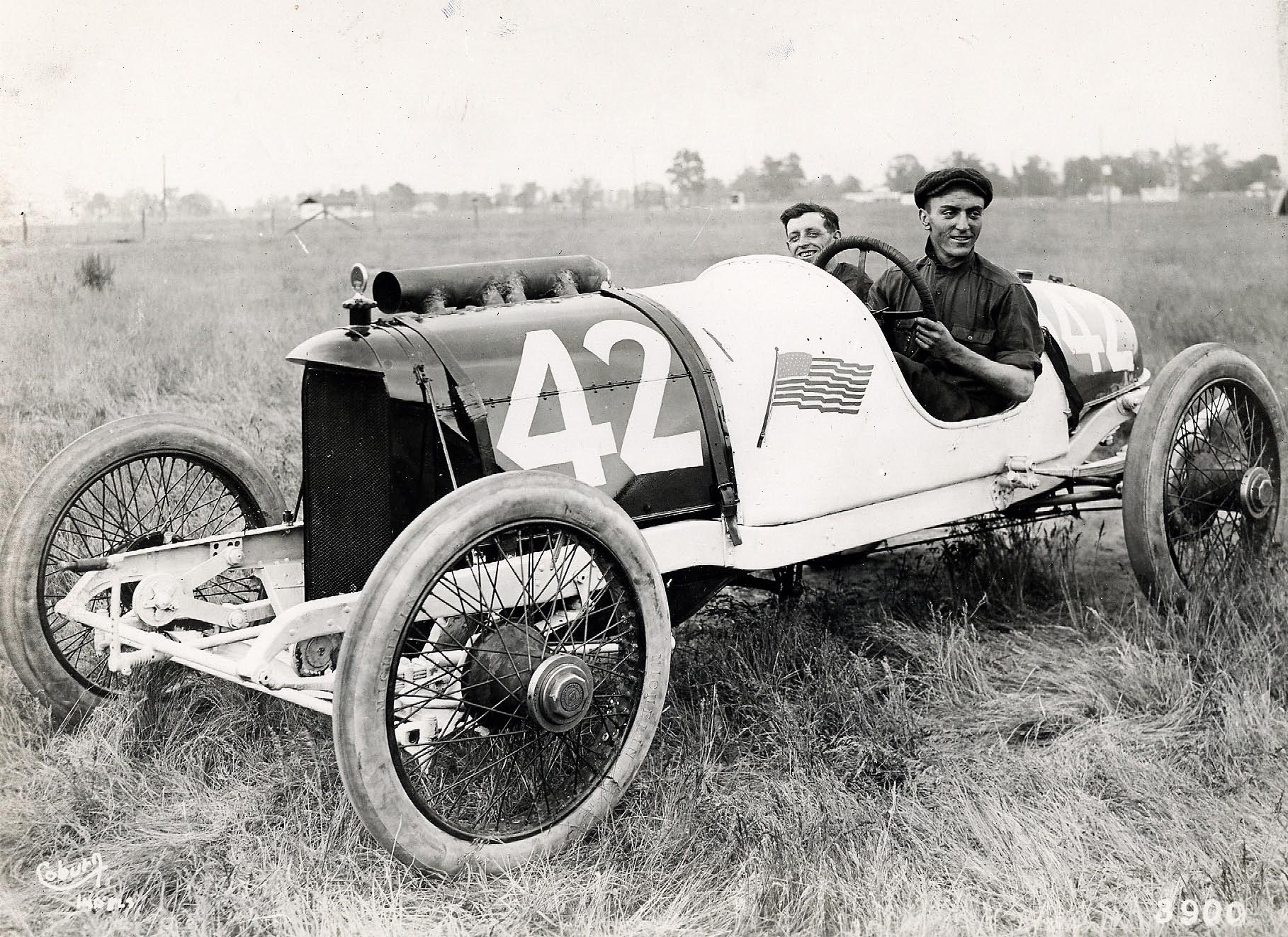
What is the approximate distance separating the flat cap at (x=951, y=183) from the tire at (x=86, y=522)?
9.66ft

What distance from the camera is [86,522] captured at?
13.4 ft

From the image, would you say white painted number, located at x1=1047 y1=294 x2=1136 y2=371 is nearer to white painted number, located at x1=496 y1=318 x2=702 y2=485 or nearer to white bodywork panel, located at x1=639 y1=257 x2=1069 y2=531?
white bodywork panel, located at x1=639 y1=257 x2=1069 y2=531

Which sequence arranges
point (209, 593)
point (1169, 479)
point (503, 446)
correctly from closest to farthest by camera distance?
point (503, 446) → point (209, 593) → point (1169, 479)

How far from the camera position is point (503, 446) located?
3.45m

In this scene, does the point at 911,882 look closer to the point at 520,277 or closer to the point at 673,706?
the point at 673,706

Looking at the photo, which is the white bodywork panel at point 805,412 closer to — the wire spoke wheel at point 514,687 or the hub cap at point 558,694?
the wire spoke wheel at point 514,687

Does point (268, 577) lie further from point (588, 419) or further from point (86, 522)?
point (588, 419)

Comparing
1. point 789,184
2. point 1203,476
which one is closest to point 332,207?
point 789,184

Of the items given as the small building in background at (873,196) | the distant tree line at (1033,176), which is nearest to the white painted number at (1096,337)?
the distant tree line at (1033,176)

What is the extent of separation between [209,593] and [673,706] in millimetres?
1839

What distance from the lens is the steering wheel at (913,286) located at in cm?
416

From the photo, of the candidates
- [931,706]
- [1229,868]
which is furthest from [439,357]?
[1229,868]

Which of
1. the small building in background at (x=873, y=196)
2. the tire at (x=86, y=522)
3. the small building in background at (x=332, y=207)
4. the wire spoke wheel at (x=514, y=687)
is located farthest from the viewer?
the small building in background at (x=873, y=196)

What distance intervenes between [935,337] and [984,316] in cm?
53
